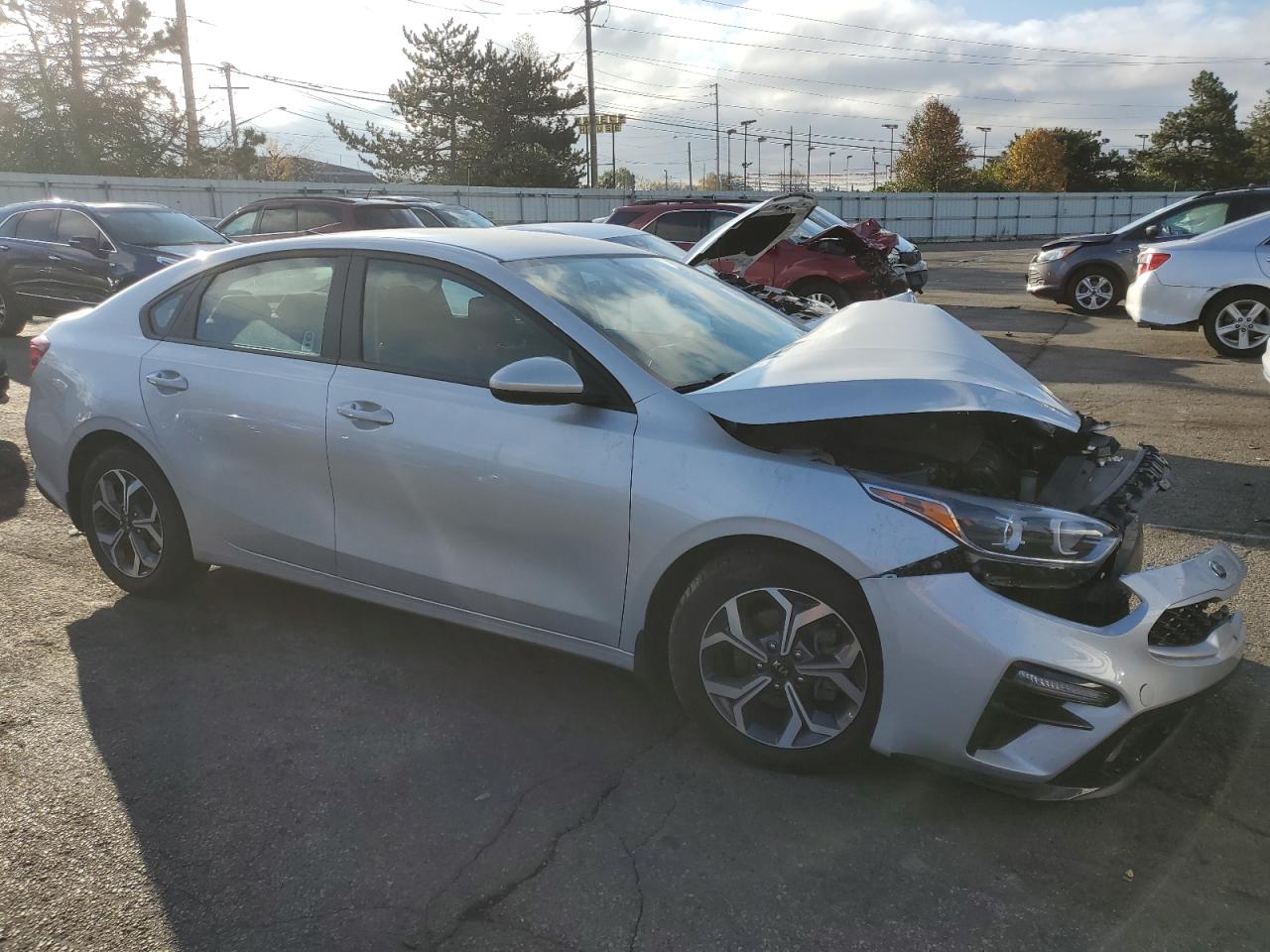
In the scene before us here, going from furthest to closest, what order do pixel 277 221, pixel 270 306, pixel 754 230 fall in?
1. pixel 277 221
2. pixel 754 230
3. pixel 270 306

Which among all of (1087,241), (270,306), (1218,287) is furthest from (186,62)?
(270,306)

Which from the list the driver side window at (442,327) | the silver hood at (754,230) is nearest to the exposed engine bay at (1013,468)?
the driver side window at (442,327)

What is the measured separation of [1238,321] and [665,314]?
29.1ft

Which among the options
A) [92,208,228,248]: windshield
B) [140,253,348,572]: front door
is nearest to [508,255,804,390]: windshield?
[140,253,348,572]: front door

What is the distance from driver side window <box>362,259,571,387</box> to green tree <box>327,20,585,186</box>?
48324 millimetres

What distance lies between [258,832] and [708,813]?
1261 mm

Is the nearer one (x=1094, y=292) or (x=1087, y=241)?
(x=1087, y=241)

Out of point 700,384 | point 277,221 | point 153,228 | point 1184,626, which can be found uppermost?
point 277,221

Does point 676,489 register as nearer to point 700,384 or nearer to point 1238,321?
point 700,384

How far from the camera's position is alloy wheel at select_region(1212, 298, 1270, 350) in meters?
9.98

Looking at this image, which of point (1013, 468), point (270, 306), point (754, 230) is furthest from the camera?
point (754, 230)

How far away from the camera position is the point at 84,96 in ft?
121

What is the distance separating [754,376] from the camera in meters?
3.06

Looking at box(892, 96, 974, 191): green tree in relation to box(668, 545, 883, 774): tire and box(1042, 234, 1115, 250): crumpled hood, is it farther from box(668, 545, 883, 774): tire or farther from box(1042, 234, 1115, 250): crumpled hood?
box(668, 545, 883, 774): tire
